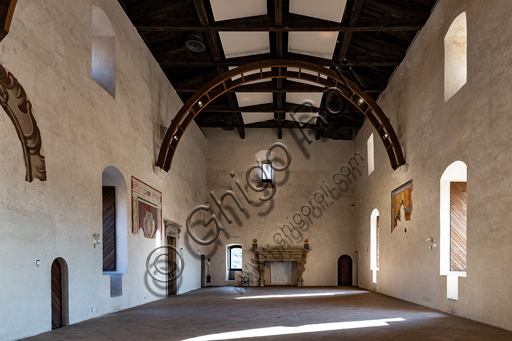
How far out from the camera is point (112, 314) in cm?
962

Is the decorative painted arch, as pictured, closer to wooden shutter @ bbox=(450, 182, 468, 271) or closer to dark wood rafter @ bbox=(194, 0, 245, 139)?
dark wood rafter @ bbox=(194, 0, 245, 139)

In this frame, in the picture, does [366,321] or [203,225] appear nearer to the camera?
[366,321]

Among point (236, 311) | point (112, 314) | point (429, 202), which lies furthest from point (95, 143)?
point (429, 202)

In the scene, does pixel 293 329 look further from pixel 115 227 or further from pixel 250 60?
pixel 250 60

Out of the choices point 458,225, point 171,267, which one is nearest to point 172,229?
point 171,267

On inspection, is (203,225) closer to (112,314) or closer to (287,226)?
(287,226)

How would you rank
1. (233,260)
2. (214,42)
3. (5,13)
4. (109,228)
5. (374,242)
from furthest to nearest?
1. (233,260)
2. (374,242)
3. (214,42)
4. (109,228)
5. (5,13)

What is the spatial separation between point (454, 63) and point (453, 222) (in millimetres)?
3661

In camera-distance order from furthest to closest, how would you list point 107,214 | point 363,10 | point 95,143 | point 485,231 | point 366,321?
point 363,10 → point 107,214 → point 95,143 → point 366,321 → point 485,231

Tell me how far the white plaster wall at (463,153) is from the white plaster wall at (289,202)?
23.6 feet

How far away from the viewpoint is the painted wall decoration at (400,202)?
12713 millimetres

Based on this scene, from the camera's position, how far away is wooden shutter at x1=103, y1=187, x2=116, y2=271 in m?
10.9

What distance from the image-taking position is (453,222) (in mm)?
10305

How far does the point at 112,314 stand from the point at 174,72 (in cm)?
897
